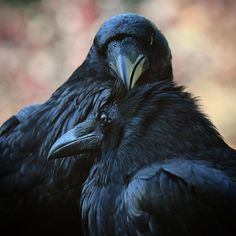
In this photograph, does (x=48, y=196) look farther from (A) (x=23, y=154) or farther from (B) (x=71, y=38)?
(B) (x=71, y=38)

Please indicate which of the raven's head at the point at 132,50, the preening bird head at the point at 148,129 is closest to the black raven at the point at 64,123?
the raven's head at the point at 132,50

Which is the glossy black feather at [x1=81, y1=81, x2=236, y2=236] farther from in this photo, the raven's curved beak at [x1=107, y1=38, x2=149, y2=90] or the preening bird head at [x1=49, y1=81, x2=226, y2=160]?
the raven's curved beak at [x1=107, y1=38, x2=149, y2=90]

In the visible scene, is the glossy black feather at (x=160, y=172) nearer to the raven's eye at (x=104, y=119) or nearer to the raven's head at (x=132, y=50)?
the raven's eye at (x=104, y=119)

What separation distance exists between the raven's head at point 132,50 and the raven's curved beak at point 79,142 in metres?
0.26

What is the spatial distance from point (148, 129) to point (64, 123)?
39 centimetres

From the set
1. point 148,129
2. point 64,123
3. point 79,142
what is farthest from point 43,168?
point 148,129

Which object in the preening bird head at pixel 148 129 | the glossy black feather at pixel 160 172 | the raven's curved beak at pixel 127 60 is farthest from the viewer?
the raven's curved beak at pixel 127 60

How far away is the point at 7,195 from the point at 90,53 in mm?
533

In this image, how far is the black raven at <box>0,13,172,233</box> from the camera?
74.2 inches

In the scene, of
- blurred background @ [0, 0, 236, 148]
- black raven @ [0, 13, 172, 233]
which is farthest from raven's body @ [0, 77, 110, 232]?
blurred background @ [0, 0, 236, 148]

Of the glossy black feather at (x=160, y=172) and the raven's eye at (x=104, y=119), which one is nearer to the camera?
the glossy black feather at (x=160, y=172)

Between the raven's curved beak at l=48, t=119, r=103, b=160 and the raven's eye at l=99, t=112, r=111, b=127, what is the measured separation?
2 centimetres

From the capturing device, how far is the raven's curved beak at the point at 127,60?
1873 mm

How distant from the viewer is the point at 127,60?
192 centimetres
